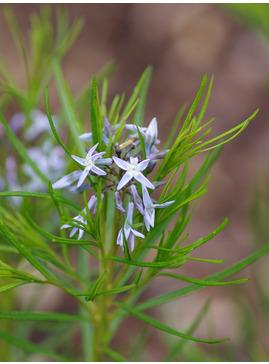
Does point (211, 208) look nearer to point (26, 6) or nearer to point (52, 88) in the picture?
point (52, 88)

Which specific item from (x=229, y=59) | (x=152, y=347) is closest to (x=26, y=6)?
(x=229, y=59)

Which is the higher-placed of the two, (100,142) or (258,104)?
(258,104)

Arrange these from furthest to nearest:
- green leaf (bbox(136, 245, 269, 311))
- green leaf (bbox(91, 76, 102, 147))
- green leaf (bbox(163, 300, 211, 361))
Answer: green leaf (bbox(163, 300, 211, 361)) → green leaf (bbox(136, 245, 269, 311)) → green leaf (bbox(91, 76, 102, 147))

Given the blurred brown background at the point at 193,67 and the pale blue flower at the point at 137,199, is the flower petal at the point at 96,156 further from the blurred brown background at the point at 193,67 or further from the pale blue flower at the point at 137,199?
the blurred brown background at the point at 193,67

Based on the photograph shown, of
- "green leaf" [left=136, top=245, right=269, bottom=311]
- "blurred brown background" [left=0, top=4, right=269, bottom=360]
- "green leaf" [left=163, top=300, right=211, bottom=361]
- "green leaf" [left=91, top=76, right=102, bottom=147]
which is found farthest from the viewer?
"blurred brown background" [left=0, top=4, right=269, bottom=360]

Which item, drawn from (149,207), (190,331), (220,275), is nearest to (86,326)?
(190,331)

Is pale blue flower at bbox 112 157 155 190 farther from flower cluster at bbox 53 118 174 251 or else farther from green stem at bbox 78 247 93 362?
green stem at bbox 78 247 93 362

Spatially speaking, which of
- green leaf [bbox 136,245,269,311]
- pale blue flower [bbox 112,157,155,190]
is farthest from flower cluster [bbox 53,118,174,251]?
green leaf [bbox 136,245,269,311]

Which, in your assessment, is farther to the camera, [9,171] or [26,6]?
[26,6]
